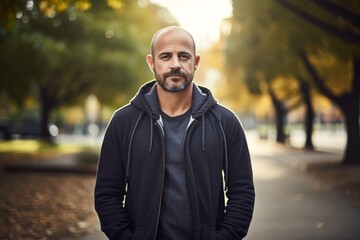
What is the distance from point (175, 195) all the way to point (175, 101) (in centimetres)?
57

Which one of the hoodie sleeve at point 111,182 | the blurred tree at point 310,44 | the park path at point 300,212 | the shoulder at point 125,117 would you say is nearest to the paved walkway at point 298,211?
the park path at point 300,212

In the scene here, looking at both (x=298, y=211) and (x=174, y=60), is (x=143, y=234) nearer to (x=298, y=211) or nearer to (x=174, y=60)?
(x=174, y=60)

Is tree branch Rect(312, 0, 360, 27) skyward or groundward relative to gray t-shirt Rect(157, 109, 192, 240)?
skyward

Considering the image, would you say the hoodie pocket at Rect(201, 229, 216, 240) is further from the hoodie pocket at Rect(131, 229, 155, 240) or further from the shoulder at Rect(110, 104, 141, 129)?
the shoulder at Rect(110, 104, 141, 129)

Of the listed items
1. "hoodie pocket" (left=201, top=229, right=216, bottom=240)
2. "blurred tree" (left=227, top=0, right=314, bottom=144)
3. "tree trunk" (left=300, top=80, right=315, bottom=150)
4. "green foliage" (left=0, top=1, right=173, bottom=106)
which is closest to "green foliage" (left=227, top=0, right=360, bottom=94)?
"blurred tree" (left=227, top=0, right=314, bottom=144)

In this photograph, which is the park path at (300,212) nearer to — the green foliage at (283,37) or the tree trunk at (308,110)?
the green foliage at (283,37)

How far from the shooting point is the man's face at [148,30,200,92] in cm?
315

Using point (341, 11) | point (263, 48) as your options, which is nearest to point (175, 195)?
point (341, 11)

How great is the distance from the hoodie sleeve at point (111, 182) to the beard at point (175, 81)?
15.7 inches

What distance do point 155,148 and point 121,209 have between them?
42cm

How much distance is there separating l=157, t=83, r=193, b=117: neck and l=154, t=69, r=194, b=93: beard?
69mm

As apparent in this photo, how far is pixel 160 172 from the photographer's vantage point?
3055 millimetres

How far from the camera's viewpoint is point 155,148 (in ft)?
10.2

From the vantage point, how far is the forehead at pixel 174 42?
318 cm
